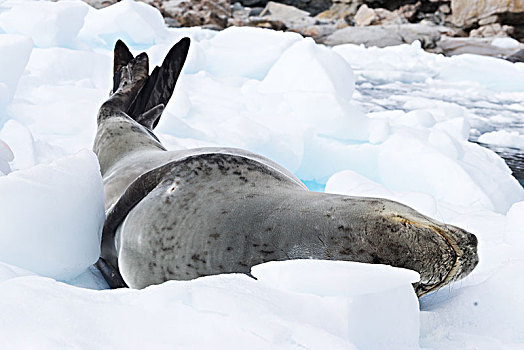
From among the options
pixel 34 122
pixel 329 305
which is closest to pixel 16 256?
pixel 329 305

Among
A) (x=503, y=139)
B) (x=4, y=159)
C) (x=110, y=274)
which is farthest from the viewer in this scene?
(x=503, y=139)

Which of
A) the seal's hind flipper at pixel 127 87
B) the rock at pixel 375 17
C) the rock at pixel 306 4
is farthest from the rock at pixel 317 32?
the seal's hind flipper at pixel 127 87

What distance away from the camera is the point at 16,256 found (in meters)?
1.25

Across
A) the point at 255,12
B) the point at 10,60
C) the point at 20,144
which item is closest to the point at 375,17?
the point at 255,12

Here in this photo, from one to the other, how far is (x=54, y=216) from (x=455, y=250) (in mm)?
927

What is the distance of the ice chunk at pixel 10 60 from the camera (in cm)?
295

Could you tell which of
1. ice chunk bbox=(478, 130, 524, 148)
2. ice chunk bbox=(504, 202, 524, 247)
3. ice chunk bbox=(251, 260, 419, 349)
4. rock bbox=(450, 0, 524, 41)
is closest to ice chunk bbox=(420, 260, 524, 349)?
ice chunk bbox=(251, 260, 419, 349)

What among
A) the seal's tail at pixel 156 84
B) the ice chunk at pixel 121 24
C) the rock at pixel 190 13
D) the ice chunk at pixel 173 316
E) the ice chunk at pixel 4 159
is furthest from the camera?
the rock at pixel 190 13

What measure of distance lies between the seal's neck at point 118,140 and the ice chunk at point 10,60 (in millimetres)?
995

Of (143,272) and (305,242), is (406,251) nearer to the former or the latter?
(305,242)

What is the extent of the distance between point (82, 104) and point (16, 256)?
2418mm

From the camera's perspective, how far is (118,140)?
2.09 m

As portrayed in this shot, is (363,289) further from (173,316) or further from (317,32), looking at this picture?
(317,32)

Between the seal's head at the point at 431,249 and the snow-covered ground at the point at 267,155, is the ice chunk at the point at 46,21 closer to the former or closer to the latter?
the snow-covered ground at the point at 267,155
